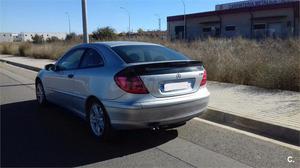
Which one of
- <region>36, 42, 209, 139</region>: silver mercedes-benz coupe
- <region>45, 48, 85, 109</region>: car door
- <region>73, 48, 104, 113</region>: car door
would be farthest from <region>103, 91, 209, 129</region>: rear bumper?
<region>45, 48, 85, 109</region>: car door

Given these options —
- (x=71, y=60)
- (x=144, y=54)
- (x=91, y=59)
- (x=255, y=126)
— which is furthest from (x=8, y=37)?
(x=255, y=126)

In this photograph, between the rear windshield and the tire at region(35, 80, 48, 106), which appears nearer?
the rear windshield

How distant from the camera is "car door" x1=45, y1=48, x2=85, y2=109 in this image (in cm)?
677

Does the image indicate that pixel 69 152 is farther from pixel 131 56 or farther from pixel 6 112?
pixel 6 112

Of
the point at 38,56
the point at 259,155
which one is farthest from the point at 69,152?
the point at 38,56

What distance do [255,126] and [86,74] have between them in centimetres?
301

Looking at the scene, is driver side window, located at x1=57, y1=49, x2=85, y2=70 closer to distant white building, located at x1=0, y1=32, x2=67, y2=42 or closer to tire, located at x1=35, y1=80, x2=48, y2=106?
tire, located at x1=35, y1=80, x2=48, y2=106

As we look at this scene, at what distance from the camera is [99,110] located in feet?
18.9

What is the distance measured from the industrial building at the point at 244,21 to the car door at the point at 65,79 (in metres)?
34.0

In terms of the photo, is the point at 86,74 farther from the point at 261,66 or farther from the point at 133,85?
the point at 261,66

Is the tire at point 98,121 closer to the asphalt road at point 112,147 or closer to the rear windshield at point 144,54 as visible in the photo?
the asphalt road at point 112,147

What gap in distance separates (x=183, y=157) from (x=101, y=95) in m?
1.57

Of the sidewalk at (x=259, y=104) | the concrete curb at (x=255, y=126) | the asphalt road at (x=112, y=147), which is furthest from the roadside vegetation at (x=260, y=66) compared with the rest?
the asphalt road at (x=112, y=147)

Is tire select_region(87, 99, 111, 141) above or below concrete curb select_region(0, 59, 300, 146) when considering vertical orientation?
above
